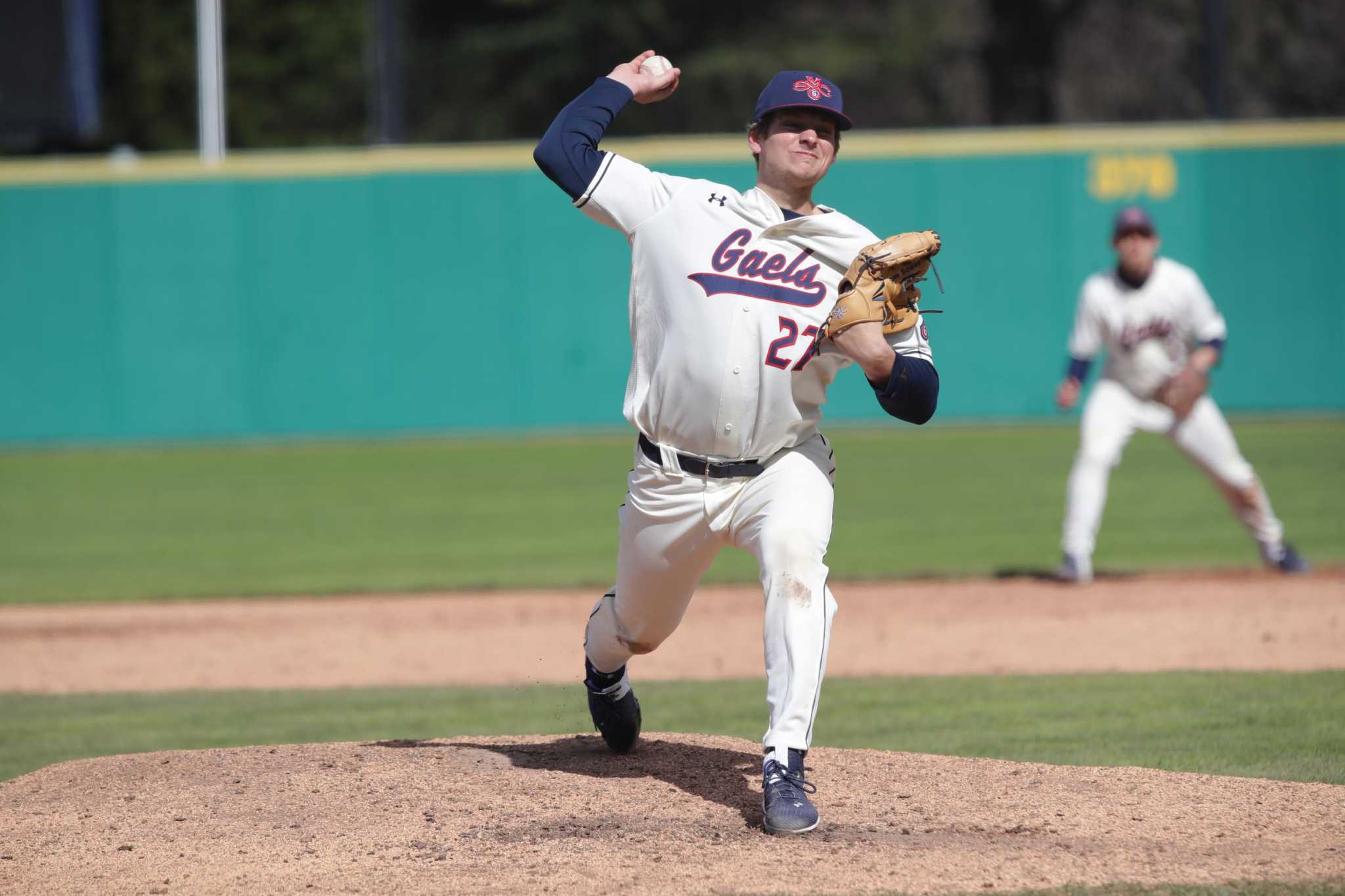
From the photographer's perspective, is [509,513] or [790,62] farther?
[790,62]

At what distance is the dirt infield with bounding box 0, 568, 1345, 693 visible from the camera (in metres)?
7.15

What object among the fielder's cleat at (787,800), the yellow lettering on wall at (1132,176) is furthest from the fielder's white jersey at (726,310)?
the yellow lettering on wall at (1132,176)

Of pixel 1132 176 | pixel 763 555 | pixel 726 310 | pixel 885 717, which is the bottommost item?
pixel 885 717

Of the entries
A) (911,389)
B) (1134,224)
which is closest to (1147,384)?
(1134,224)

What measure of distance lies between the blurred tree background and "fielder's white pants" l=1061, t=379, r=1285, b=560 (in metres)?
19.7

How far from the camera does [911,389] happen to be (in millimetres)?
4012

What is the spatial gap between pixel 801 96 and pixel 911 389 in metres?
0.85

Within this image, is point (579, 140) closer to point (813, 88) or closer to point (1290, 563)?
point (813, 88)

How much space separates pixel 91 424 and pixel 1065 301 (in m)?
11.9

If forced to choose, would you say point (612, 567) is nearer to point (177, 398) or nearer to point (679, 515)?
point (679, 515)

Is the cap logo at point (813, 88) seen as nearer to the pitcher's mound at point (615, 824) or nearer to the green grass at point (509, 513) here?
the pitcher's mound at point (615, 824)

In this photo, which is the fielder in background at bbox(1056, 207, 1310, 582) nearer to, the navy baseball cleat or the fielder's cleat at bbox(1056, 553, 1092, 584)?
the fielder's cleat at bbox(1056, 553, 1092, 584)

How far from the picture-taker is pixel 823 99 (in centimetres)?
423

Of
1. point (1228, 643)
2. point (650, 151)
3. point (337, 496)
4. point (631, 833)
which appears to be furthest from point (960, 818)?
point (650, 151)
